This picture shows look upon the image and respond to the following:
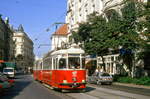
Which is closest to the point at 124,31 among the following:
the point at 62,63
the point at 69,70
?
the point at 62,63

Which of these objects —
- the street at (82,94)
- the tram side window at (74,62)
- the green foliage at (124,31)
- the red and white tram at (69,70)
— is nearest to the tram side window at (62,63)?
the red and white tram at (69,70)

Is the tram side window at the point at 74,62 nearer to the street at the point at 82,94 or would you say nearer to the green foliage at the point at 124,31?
the street at the point at 82,94

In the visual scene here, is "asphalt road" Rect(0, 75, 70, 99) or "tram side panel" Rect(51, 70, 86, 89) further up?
"tram side panel" Rect(51, 70, 86, 89)

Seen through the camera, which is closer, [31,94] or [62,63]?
[31,94]

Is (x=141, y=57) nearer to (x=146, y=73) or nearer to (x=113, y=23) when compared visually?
(x=146, y=73)

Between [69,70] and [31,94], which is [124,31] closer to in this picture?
[69,70]

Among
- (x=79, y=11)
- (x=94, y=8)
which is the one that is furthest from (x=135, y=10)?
(x=79, y=11)

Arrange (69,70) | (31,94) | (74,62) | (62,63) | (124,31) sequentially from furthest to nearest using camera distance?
(124,31) → (74,62) → (62,63) → (69,70) → (31,94)

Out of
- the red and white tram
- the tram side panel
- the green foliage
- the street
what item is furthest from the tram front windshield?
the green foliage

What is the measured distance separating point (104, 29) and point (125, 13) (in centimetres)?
319

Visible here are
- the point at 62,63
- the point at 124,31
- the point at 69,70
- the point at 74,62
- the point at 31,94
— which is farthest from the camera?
the point at 124,31

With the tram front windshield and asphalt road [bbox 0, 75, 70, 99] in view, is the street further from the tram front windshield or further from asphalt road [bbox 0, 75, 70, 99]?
the tram front windshield

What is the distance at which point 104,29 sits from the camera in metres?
38.3

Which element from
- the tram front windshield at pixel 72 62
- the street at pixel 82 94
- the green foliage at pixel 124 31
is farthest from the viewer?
the green foliage at pixel 124 31
